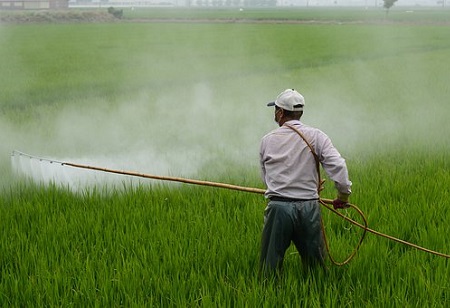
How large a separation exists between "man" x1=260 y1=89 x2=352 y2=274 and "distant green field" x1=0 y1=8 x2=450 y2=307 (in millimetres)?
170

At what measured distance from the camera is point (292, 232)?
2.94 m

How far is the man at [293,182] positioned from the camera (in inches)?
114

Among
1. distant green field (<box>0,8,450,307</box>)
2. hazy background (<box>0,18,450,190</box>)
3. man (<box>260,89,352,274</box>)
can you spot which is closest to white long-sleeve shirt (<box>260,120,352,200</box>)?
man (<box>260,89,352,274</box>)

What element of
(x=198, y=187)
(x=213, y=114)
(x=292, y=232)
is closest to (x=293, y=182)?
(x=292, y=232)

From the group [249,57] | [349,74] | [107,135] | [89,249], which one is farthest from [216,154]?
[249,57]

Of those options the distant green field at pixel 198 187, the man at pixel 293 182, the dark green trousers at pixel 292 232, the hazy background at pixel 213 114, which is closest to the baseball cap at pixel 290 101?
the man at pixel 293 182

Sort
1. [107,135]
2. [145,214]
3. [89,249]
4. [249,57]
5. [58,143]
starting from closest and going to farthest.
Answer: [89,249] → [145,214] → [58,143] → [107,135] → [249,57]

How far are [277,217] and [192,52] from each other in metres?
14.8

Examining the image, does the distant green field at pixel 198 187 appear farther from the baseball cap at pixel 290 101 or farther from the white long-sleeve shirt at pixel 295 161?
the baseball cap at pixel 290 101

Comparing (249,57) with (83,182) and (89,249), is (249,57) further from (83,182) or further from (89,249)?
(89,249)

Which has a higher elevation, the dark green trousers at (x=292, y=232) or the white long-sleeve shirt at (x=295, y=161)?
the white long-sleeve shirt at (x=295, y=161)

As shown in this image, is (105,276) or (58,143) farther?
(58,143)

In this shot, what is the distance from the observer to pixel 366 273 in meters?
3.08

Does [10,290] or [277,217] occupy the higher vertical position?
[277,217]
